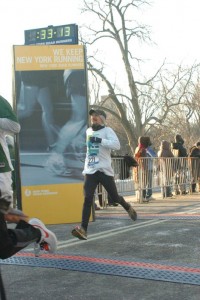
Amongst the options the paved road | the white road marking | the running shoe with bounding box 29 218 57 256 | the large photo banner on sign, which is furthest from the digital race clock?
the running shoe with bounding box 29 218 57 256

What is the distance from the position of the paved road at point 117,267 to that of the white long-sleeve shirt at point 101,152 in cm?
98

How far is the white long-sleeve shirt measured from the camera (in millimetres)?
6598

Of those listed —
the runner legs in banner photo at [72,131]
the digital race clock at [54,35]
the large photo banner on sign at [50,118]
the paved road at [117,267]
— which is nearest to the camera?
the paved road at [117,267]

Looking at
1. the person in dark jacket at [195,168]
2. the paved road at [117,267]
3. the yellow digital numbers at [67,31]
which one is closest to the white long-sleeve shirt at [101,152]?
the paved road at [117,267]

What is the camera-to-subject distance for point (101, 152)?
6.71 m

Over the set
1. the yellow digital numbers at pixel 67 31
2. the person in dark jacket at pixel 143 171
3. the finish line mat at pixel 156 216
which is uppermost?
the yellow digital numbers at pixel 67 31

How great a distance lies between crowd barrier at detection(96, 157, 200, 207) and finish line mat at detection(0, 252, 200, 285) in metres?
5.70

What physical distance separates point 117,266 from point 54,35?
30.6 feet

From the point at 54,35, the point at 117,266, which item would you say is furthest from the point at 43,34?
the point at 117,266

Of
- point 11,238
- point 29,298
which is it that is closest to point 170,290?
point 29,298

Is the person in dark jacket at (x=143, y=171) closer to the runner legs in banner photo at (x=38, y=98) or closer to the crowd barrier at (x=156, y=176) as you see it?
the crowd barrier at (x=156, y=176)

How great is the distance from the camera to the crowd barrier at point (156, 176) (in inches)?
472

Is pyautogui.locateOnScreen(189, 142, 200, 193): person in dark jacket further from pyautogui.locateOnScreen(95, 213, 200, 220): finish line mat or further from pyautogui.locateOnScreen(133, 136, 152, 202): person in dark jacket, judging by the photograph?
pyautogui.locateOnScreen(95, 213, 200, 220): finish line mat

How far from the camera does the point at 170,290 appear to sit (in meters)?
3.99
